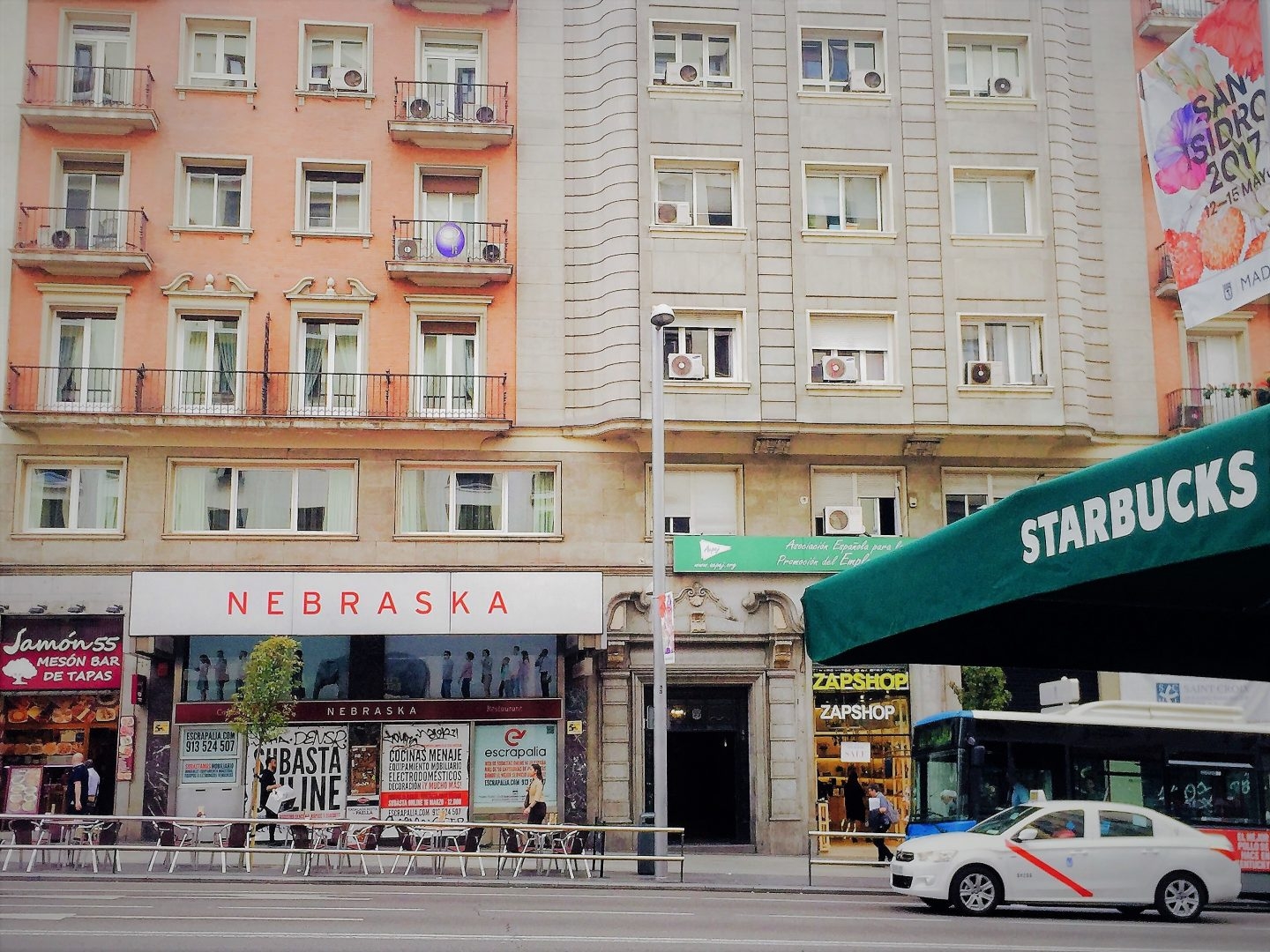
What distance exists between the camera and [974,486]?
98.9 feet

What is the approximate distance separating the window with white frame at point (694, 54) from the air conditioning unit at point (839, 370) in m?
6.66

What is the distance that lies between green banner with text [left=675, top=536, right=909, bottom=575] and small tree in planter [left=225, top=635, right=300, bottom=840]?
8350 millimetres

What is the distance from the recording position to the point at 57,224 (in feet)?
95.7

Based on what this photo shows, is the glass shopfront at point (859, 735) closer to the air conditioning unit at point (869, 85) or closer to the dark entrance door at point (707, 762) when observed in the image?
the dark entrance door at point (707, 762)

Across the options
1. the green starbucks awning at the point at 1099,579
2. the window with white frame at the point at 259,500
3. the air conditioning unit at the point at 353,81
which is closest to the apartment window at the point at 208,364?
the window with white frame at the point at 259,500

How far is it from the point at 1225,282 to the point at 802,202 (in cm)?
2426

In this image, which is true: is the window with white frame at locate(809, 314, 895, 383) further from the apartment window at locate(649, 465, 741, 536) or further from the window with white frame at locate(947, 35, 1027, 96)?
the window with white frame at locate(947, 35, 1027, 96)

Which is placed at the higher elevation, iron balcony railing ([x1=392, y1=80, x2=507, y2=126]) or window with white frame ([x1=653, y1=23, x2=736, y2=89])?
window with white frame ([x1=653, y1=23, x2=736, y2=89])

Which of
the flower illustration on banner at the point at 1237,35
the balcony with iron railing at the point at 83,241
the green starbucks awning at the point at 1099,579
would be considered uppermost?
the balcony with iron railing at the point at 83,241

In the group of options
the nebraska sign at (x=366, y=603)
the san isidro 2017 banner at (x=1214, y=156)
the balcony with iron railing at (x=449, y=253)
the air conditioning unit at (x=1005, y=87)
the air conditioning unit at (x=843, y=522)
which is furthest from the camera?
the air conditioning unit at (x=1005, y=87)

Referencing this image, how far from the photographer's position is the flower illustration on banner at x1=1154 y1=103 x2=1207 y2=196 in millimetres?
6586

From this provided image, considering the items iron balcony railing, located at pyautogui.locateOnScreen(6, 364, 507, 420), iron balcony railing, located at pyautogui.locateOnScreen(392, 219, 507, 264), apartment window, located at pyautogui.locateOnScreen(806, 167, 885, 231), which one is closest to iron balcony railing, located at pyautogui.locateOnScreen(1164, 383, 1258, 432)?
apartment window, located at pyautogui.locateOnScreen(806, 167, 885, 231)

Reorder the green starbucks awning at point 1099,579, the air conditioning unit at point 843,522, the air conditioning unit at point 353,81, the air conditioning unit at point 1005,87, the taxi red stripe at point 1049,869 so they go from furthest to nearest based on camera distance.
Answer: the air conditioning unit at point 1005,87, the air conditioning unit at point 353,81, the air conditioning unit at point 843,522, the taxi red stripe at point 1049,869, the green starbucks awning at point 1099,579

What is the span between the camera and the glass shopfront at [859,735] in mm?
28797
